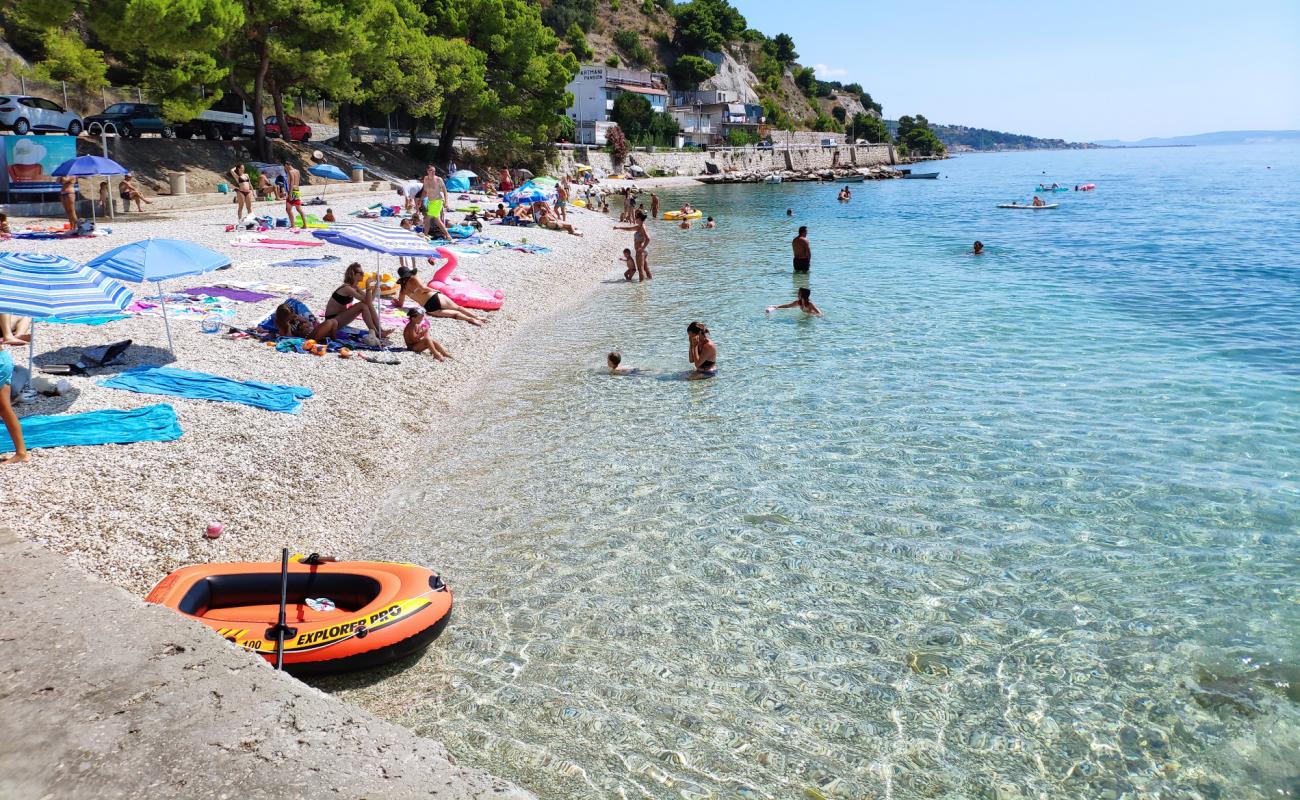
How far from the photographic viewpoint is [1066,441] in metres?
10.2

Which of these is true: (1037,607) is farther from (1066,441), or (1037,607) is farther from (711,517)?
(1066,441)

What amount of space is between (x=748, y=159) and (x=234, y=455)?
86.0m

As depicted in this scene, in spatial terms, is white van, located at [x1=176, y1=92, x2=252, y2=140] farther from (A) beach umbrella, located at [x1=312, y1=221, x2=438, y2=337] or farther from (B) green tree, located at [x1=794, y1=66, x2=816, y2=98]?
(B) green tree, located at [x1=794, y1=66, x2=816, y2=98]

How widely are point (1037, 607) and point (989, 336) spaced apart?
10307 millimetres

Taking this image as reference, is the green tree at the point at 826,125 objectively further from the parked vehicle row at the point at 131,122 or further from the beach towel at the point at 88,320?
the beach towel at the point at 88,320

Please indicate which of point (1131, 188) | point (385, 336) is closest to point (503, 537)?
point (385, 336)

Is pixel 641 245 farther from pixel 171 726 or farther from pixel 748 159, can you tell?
pixel 748 159

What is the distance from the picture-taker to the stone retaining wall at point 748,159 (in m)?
66.5

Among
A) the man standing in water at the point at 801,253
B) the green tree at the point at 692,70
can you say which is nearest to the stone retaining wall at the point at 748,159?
the green tree at the point at 692,70

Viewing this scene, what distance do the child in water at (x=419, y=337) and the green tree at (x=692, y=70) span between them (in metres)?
98.9

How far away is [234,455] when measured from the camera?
27.3 ft

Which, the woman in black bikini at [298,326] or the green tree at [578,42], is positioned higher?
the green tree at [578,42]

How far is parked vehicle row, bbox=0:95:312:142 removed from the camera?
24000 mm

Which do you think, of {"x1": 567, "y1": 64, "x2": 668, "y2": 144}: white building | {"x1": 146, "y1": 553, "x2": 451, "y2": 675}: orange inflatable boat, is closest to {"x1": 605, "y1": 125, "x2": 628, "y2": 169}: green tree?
{"x1": 567, "y1": 64, "x2": 668, "y2": 144}: white building
